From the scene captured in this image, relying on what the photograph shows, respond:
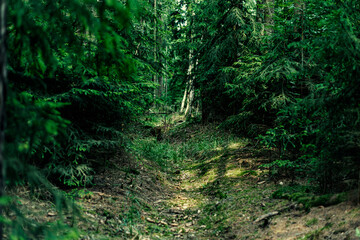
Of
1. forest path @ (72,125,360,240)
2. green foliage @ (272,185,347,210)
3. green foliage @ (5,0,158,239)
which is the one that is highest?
green foliage @ (5,0,158,239)

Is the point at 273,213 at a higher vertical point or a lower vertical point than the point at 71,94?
lower

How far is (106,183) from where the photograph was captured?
705 centimetres

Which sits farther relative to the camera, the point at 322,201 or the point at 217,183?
the point at 217,183

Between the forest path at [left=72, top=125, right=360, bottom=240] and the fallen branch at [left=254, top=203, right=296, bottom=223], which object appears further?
the fallen branch at [left=254, top=203, right=296, bottom=223]

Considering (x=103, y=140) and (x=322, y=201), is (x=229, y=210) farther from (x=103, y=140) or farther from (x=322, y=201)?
(x=103, y=140)

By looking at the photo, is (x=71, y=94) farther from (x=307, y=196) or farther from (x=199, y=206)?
(x=307, y=196)

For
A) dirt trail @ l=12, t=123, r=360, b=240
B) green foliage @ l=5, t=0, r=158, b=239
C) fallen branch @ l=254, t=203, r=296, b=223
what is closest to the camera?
green foliage @ l=5, t=0, r=158, b=239

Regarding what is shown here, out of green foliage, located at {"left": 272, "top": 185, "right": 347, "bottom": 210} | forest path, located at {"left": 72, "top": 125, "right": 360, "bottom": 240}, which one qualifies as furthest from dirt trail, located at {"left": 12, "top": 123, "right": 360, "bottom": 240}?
green foliage, located at {"left": 272, "top": 185, "right": 347, "bottom": 210}

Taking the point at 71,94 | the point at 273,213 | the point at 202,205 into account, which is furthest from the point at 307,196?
the point at 71,94

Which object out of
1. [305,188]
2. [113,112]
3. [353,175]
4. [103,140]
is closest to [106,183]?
[103,140]

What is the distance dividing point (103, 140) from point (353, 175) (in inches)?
215

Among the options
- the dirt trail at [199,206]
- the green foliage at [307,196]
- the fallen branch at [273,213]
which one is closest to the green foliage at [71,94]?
the dirt trail at [199,206]

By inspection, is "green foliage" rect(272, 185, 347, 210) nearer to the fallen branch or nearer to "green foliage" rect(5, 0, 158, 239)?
the fallen branch

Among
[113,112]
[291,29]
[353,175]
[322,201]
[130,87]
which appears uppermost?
[291,29]
